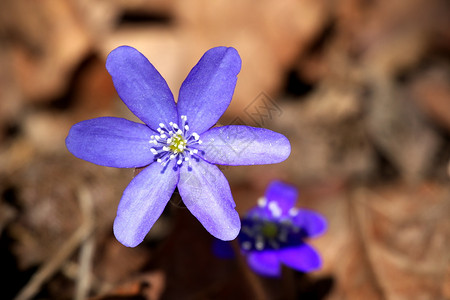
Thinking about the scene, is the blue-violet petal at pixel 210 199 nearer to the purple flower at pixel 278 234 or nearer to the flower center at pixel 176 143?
the flower center at pixel 176 143

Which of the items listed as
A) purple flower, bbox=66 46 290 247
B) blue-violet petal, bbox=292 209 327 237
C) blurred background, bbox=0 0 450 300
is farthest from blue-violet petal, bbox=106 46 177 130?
blue-violet petal, bbox=292 209 327 237

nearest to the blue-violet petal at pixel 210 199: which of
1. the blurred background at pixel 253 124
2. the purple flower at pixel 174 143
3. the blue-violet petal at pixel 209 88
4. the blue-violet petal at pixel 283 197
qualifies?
the purple flower at pixel 174 143

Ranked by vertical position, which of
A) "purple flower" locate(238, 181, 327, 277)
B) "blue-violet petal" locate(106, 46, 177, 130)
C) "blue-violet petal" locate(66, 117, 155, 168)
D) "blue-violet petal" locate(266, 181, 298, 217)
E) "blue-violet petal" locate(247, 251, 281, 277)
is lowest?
"blue-violet petal" locate(247, 251, 281, 277)

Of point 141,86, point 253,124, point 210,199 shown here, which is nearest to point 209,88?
point 141,86

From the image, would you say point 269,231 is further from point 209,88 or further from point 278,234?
point 209,88

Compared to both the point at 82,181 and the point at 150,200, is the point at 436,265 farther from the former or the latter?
the point at 82,181

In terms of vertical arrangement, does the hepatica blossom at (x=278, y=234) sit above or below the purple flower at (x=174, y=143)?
below

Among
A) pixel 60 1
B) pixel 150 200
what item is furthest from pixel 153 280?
pixel 60 1

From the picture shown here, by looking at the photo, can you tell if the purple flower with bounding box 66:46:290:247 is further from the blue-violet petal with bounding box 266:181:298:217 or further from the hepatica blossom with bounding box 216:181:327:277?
the blue-violet petal with bounding box 266:181:298:217
